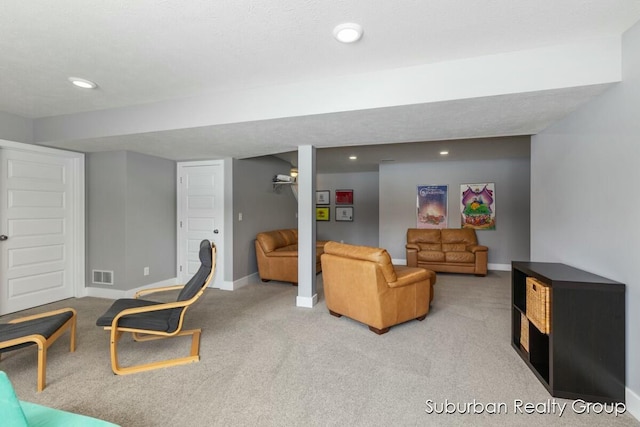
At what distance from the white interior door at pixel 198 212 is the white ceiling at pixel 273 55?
1444 mm

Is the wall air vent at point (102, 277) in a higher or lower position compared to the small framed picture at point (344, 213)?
lower

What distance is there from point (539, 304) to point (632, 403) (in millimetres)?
698

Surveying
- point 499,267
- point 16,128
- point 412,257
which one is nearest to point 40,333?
point 16,128

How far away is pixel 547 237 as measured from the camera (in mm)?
2988

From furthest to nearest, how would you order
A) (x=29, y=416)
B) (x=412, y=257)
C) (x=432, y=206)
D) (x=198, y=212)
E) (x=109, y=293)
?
(x=432, y=206) → (x=412, y=257) → (x=198, y=212) → (x=109, y=293) → (x=29, y=416)

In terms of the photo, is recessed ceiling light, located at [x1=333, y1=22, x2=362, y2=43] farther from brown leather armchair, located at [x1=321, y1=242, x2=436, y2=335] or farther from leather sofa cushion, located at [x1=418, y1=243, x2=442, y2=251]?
leather sofa cushion, located at [x1=418, y1=243, x2=442, y2=251]

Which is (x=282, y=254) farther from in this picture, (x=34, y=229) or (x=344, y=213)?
(x=344, y=213)

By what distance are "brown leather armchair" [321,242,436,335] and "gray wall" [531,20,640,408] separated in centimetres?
133

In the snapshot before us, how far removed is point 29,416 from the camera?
121 centimetres

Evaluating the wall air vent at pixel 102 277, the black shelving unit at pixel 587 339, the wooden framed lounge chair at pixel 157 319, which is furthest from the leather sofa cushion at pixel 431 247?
the wall air vent at pixel 102 277

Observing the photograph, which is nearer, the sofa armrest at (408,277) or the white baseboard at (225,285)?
the sofa armrest at (408,277)

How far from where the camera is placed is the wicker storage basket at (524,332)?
249 cm

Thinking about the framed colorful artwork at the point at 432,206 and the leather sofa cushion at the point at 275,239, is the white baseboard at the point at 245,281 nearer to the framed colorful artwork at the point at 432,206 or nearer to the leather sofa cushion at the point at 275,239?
the leather sofa cushion at the point at 275,239

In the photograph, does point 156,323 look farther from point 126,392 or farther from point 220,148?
point 220,148
